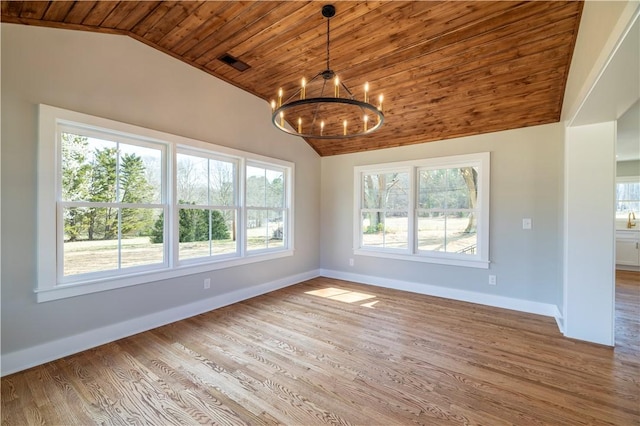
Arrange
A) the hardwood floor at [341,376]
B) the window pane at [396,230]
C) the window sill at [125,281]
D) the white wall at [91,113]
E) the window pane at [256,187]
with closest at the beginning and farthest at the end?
1. the hardwood floor at [341,376]
2. the white wall at [91,113]
3. the window sill at [125,281]
4. the window pane at [256,187]
5. the window pane at [396,230]

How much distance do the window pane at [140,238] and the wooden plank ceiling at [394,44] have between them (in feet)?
6.00

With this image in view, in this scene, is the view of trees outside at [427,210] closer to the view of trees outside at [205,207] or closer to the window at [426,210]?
the window at [426,210]

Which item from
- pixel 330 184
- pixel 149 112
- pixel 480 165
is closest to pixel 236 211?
pixel 149 112

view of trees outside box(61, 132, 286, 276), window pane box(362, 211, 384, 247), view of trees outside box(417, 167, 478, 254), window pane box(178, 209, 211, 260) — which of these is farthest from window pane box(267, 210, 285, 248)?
view of trees outside box(417, 167, 478, 254)

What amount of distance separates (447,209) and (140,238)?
13.7 feet

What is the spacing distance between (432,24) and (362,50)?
725mm

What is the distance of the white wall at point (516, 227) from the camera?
11.6 feet

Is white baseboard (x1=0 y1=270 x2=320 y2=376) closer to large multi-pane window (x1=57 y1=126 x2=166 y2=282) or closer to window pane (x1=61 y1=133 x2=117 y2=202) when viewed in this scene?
large multi-pane window (x1=57 y1=126 x2=166 y2=282)

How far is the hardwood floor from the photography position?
180 centimetres

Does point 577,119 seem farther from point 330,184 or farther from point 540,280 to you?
point 330,184

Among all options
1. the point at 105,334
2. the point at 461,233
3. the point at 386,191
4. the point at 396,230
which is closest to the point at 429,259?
the point at 461,233

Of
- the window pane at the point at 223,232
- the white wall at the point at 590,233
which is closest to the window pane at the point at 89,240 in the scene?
the window pane at the point at 223,232

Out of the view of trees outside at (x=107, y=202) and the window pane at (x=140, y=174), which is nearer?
the view of trees outside at (x=107, y=202)

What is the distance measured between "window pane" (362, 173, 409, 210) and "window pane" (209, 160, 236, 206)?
7.98 ft
